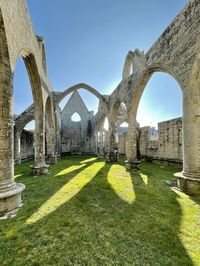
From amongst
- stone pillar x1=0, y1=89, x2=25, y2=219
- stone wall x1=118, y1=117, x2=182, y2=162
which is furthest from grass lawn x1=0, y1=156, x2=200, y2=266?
stone wall x1=118, y1=117, x2=182, y2=162

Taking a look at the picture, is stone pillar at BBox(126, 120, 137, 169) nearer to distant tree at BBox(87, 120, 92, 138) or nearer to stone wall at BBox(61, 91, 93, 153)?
stone wall at BBox(61, 91, 93, 153)

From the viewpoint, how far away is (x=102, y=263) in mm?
1996

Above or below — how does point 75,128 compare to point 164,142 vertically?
above

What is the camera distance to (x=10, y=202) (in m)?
3.49

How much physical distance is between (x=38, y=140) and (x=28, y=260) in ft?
20.9

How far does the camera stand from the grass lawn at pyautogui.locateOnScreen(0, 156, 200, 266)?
2100 mm

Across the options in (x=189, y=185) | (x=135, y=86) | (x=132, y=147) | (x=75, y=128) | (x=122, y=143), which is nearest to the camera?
(x=189, y=185)

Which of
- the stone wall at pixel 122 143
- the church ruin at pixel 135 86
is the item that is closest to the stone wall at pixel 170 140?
the church ruin at pixel 135 86

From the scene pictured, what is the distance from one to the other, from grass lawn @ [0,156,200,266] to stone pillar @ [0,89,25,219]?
28 centimetres

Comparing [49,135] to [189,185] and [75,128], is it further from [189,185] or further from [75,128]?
[75,128]

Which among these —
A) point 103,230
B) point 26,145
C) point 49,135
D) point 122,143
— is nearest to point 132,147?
point 49,135

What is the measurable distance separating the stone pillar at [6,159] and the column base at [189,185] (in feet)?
14.6

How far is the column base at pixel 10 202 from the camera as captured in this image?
330cm

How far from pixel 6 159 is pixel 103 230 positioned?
2518 millimetres
